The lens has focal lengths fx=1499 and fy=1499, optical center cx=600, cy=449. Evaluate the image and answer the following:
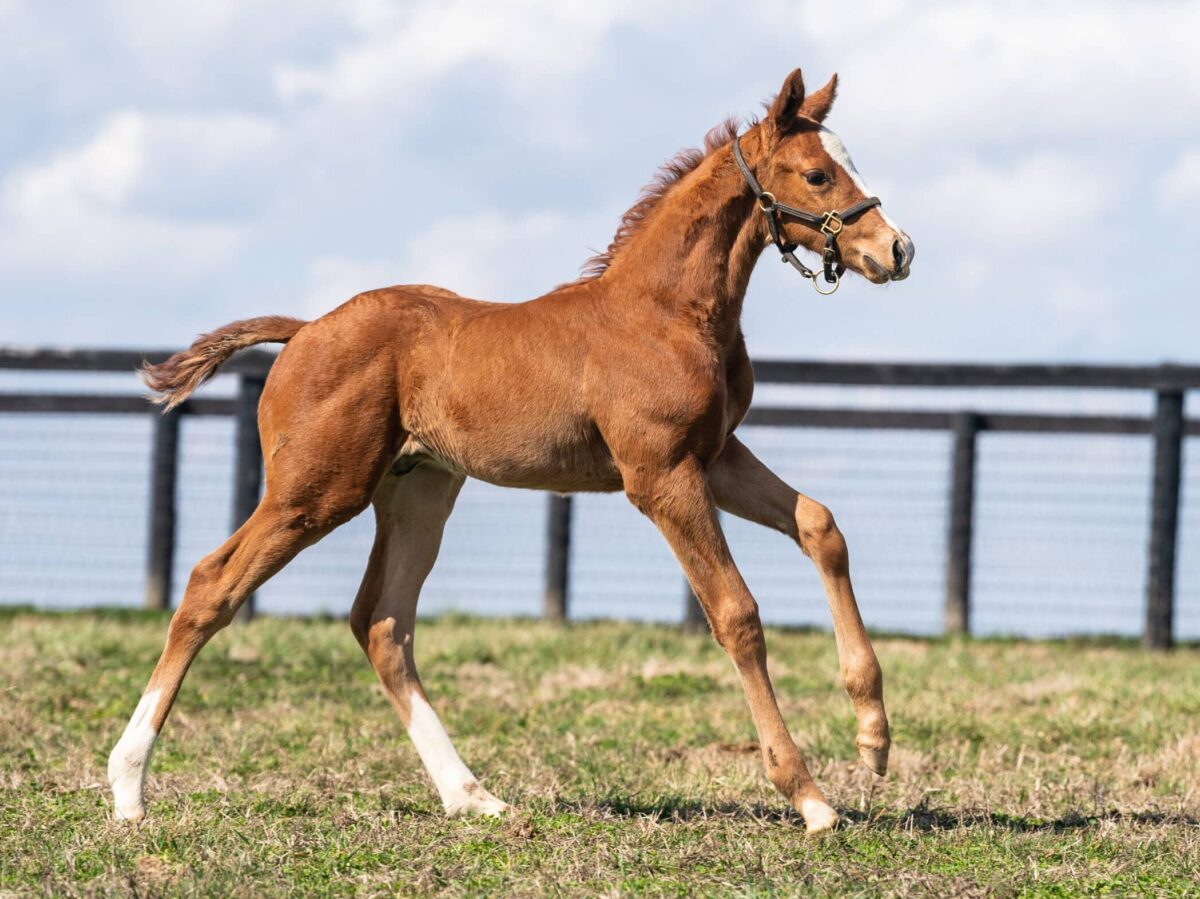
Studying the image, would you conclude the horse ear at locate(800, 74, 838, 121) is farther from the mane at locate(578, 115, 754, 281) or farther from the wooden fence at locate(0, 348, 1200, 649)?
the wooden fence at locate(0, 348, 1200, 649)

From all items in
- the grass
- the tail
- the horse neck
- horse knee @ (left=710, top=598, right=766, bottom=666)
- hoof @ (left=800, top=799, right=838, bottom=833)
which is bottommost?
the grass

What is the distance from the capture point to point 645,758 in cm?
603

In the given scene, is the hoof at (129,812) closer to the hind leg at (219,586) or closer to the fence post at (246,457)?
the hind leg at (219,586)

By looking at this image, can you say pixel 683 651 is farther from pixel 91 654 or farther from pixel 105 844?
pixel 105 844

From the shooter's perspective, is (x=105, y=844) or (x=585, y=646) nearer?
(x=105, y=844)

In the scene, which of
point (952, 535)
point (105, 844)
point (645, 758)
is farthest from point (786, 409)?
point (105, 844)

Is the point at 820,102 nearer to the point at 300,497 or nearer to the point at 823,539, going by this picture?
the point at 823,539

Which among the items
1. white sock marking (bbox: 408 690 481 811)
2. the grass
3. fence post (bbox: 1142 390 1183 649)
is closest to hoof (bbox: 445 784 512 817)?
white sock marking (bbox: 408 690 481 811)

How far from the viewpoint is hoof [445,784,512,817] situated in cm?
476

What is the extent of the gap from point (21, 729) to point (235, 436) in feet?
15.4

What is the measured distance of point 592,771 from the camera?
561 cm

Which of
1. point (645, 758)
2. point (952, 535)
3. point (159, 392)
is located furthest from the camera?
point (952, 535)

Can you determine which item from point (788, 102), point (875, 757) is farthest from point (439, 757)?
point (788, 102)

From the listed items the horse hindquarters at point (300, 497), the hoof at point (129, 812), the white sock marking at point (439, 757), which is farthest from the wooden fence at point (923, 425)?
the hoof at point (129, 812)
